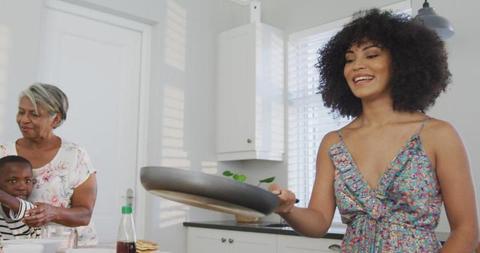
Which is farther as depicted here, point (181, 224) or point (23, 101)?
point (181, 224)

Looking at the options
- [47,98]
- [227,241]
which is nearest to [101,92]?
[227,241]

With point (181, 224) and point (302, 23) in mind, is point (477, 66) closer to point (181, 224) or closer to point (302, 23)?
point (302, 23)

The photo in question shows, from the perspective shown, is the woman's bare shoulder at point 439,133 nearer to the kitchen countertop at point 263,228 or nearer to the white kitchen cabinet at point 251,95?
the kitchen countertop at point 263,228

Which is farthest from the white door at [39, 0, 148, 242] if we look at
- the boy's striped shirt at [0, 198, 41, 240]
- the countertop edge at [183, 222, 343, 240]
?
the boy's striped shirt at [0, 198, 41, 240]

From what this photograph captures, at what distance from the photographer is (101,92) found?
11.3 feet

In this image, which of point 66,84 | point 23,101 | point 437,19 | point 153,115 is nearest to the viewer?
point 23,101

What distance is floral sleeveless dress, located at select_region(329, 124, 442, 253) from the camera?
1.17 meters

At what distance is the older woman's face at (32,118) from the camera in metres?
1.88

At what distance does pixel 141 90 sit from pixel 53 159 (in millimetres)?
1829

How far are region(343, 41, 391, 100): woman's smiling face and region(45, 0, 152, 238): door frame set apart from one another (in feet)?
7.97

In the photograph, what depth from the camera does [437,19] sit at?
2.65 m

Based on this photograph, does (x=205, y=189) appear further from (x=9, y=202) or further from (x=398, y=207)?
(x=9, y=202)

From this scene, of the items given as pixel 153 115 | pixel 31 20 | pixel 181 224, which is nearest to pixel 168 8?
pixel 153 115

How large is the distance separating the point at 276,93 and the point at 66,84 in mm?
1468
